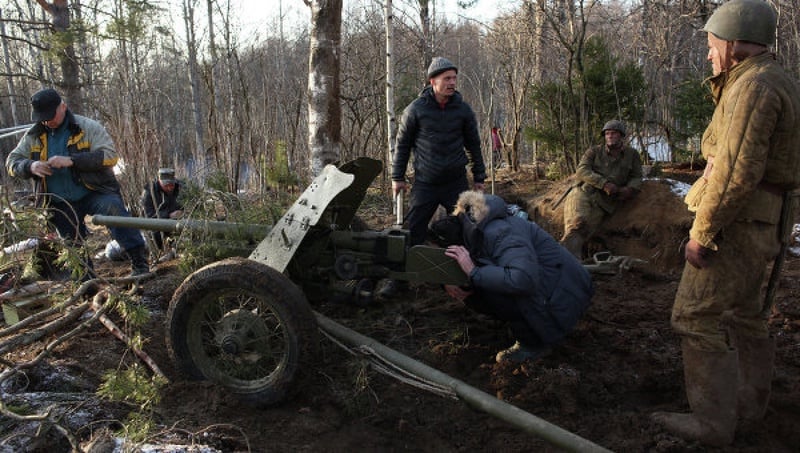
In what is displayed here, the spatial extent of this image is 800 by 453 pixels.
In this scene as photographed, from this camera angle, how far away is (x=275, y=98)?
13.2 metres

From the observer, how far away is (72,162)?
4.86 m

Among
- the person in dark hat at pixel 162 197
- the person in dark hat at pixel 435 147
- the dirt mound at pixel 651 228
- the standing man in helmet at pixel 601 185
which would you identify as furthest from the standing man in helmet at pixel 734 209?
the person in dark hat at pixel 162 197

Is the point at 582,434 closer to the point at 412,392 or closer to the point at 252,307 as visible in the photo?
the point at 412,392

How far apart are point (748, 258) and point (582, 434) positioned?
1.23m

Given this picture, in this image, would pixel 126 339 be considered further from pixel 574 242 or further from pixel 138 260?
pixel 574 242

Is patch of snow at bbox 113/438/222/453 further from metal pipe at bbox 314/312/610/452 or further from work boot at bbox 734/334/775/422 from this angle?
work boot at bbox 734/334/775/422

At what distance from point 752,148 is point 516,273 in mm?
1342

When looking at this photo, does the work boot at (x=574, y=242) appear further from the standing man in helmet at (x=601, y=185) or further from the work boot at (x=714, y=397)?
the work boot at (x=714, y=397)

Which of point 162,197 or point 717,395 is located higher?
point 162,197

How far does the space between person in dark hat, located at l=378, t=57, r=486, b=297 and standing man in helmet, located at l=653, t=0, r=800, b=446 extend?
2520 millimetres

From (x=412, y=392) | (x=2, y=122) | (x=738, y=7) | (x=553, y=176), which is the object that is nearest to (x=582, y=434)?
(x=412, y=392)

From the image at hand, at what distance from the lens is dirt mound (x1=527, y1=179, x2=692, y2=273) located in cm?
624

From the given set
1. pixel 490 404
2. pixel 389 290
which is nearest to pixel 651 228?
pixel 389 290

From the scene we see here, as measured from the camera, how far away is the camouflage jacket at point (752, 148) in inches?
99.3
